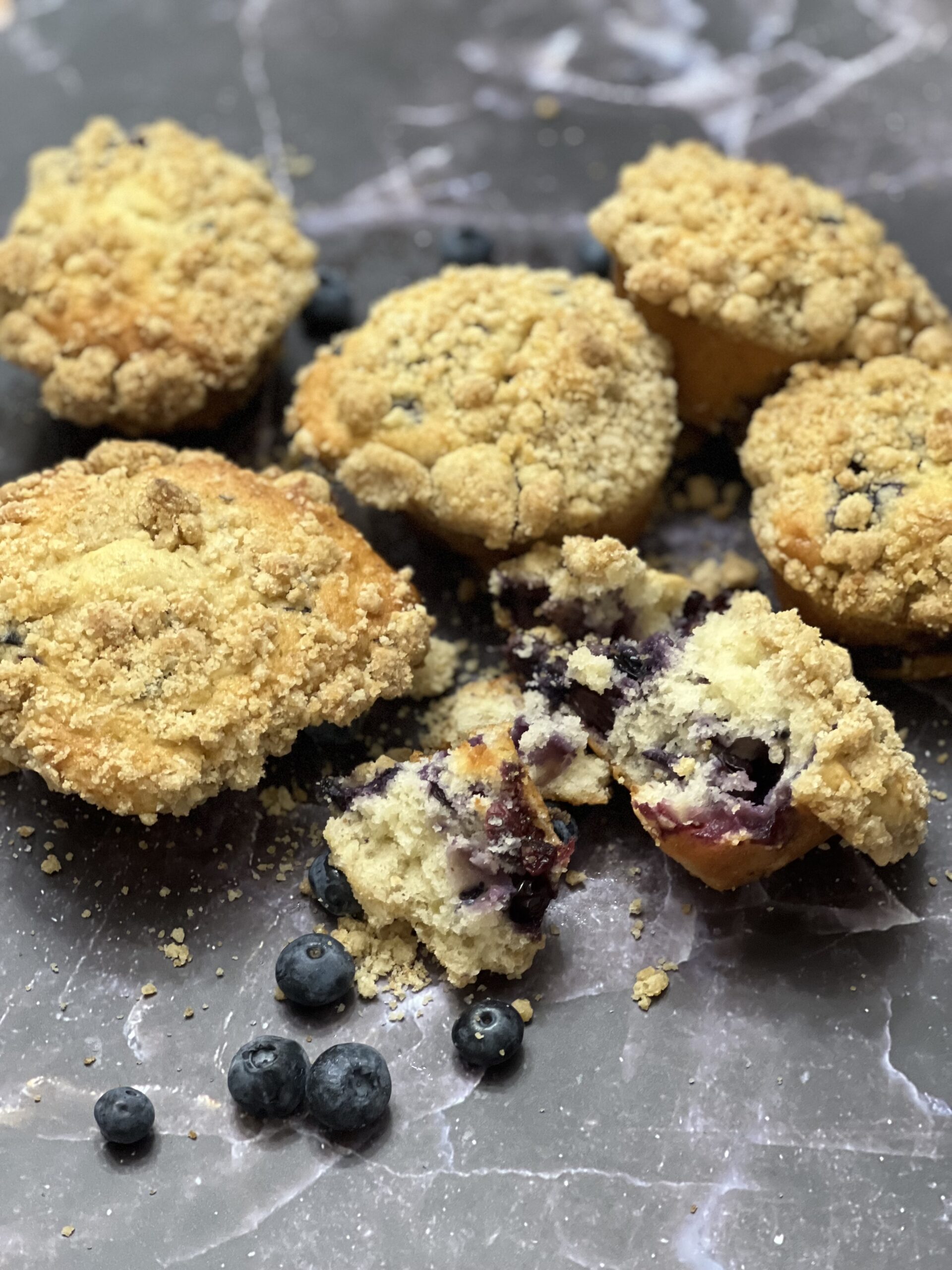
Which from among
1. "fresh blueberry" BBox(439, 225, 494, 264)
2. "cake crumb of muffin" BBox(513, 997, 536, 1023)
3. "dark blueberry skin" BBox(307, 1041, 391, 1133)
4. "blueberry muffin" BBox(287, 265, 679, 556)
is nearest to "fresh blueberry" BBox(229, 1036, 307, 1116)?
"dark blueberry skin" BBox(307, 1041, 391, 1133)

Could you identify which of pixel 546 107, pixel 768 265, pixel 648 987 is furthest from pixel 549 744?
pixel 546 107

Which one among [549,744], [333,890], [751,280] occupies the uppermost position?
[751,280]

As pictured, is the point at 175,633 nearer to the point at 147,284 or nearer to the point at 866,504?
the point at 147,284

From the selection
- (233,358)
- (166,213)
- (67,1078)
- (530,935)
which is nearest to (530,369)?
(233,358)

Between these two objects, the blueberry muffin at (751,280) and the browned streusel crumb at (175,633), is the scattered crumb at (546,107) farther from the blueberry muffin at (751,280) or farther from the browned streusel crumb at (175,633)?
the browned streusel crumb at (175,633)

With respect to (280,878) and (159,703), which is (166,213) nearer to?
(159,703)

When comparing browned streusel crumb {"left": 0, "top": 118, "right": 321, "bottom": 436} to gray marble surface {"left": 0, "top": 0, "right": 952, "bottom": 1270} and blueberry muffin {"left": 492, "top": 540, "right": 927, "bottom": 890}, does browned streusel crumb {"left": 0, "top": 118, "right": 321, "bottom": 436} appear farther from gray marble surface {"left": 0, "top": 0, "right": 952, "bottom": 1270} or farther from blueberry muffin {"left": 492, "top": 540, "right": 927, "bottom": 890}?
blueberry muffin {"left": 492, "top": 540, "right": 927, "bottom": 890}
